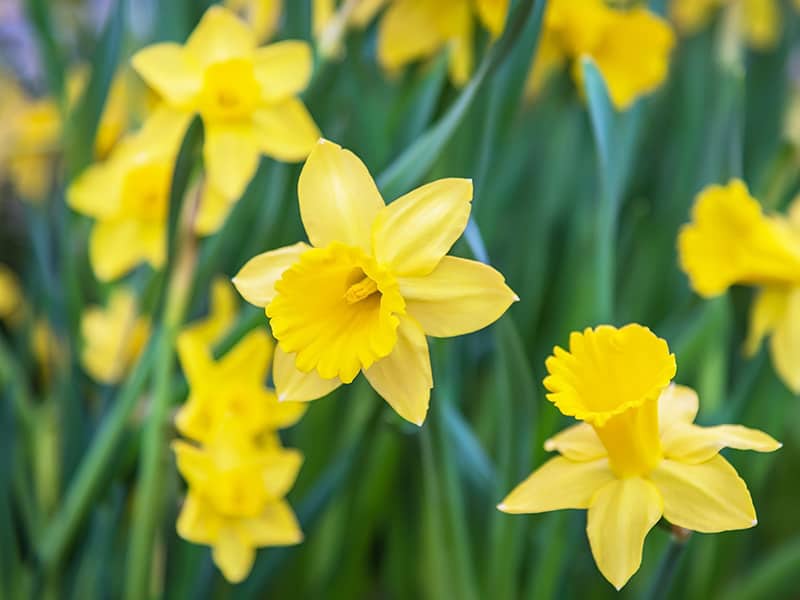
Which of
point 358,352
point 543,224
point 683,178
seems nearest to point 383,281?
point 358,352

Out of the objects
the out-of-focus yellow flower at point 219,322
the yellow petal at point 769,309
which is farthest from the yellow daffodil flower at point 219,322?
the yellow petal at point 769,309

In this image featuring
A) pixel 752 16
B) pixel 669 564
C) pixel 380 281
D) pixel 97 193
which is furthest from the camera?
pixel 752 16

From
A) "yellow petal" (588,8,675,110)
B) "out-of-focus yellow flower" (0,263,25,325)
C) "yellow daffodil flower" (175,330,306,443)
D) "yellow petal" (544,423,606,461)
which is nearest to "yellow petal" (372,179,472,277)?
"yellow petal" (544,423,606,461)

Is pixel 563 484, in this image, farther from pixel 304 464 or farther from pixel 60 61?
pixel 60 61

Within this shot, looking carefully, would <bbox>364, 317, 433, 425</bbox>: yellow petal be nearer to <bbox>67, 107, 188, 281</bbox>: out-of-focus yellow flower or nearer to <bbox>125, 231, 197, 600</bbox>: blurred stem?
<bbox>125, 231, 197, 600</bbox>: blurred stem

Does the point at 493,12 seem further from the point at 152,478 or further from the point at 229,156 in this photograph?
the point at 152,478

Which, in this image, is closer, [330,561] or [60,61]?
[330,561]

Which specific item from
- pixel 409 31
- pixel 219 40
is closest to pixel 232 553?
pixel 219 40
